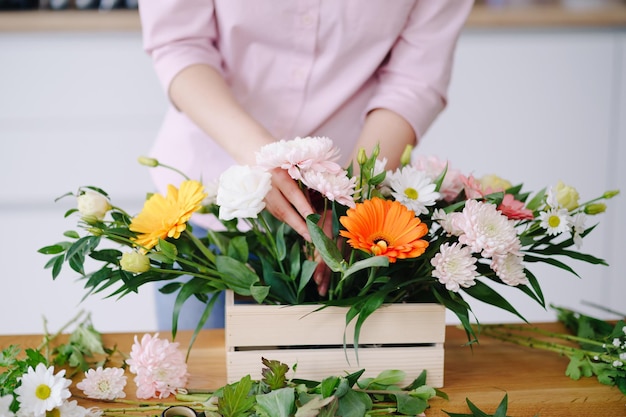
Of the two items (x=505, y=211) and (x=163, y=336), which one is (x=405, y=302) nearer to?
(x=505, y=211)

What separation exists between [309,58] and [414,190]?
1.36 ft

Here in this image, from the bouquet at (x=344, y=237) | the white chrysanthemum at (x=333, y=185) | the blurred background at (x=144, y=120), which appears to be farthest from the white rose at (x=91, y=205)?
the blurred background at (x=144, y=120)

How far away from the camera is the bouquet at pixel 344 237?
2.05 ft

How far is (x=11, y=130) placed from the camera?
1826 mm

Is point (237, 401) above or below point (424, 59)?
below

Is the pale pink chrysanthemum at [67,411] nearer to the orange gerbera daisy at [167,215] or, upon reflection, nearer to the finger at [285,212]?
the orange gerbera daisy at [167,215]

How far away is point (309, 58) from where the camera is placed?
1.02 metres

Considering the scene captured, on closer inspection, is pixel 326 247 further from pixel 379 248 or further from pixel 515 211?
pixel 515 211

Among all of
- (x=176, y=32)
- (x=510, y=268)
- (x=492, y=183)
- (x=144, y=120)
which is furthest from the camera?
(x=144, y=120)

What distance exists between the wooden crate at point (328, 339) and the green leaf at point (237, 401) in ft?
0.30

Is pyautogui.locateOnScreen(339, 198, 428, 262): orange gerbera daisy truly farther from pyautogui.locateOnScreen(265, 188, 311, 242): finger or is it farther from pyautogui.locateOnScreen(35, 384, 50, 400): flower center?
pyautogui.locateOnScreen(35, 384, 50, 400): flower center

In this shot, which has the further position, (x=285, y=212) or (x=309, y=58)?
(x=309, y=58)

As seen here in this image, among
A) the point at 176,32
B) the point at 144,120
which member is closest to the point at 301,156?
the point at 176,32

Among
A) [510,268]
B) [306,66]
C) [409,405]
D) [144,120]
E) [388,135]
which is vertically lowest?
[409,405]
